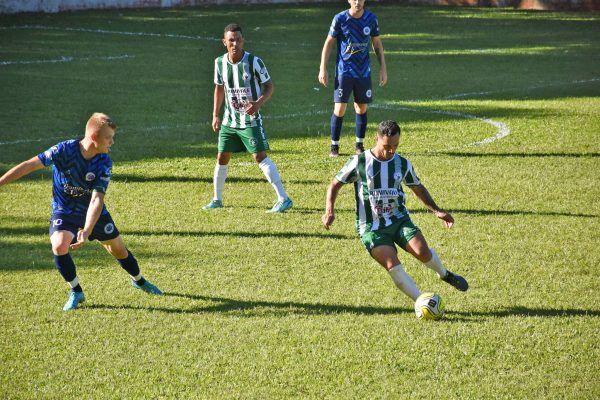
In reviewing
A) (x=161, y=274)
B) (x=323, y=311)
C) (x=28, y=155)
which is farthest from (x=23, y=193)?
(x=323, y=311)

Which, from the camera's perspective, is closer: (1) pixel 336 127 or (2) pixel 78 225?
(2) pixel 78 225

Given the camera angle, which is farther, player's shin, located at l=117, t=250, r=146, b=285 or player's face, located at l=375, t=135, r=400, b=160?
player's shin, located at l=117, t=250, r=146, b=285

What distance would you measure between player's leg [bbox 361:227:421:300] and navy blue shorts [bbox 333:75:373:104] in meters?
5.77

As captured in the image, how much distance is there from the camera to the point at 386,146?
7.01 m

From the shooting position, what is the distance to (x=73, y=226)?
286 inches

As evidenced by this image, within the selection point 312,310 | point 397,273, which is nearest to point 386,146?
point 397,273

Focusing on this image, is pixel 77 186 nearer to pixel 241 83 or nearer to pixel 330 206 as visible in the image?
pixel 330 206

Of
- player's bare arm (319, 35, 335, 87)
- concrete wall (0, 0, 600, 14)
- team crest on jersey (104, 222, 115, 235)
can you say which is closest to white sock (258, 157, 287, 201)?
player's bare arm (319, 35, 335, 87)

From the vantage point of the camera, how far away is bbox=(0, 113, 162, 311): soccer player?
22.9ft

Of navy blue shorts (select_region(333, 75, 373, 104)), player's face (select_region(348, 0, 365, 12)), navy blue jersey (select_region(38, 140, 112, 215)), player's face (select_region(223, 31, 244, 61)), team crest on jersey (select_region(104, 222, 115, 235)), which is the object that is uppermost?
player's face (select_region(348, 0, 365, 12))

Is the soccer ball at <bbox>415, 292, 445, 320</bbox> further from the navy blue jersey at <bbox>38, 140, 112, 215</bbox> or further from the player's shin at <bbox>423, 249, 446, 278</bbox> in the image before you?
the navy blue jersey at <bbox>38, 140, 112, 215</bbox>

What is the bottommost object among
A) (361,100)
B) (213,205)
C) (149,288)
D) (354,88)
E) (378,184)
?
(213,205)

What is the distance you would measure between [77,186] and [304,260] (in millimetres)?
2175

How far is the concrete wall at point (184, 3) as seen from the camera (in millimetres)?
34531
